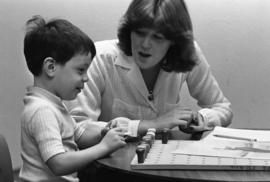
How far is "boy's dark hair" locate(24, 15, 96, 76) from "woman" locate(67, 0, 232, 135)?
0.37 m

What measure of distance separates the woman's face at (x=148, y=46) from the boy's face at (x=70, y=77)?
394mm

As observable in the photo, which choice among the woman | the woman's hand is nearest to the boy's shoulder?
the woman

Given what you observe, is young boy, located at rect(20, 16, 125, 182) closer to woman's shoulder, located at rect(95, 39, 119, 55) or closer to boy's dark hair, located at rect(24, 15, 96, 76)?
boy's dark hair, located at rect(24, 15, 96, 76)

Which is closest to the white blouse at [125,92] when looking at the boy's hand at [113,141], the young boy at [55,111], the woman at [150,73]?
the woman at [150,73]

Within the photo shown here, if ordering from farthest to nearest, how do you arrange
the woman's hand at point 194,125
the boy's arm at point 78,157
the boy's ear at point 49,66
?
1. the woman's hand at point 194,125
2. the boy's ear at point 49,66
3. the boy's arm at point 78,157

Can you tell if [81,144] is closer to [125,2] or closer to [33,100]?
[33,100]

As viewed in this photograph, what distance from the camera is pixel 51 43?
4.95ft

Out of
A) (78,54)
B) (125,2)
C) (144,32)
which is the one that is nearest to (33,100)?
(78,54)

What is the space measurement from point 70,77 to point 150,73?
66 cm

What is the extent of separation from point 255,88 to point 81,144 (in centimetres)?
152

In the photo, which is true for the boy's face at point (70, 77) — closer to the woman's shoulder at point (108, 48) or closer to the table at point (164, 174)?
the table at point (164, 174)

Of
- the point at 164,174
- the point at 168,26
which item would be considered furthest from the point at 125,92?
the point at 164,174

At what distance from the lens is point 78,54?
1524 mm

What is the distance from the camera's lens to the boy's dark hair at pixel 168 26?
1850 millimetres
